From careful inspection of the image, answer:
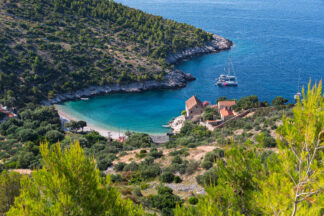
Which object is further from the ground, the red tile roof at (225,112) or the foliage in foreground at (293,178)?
the foliage in foreground at (293,178)

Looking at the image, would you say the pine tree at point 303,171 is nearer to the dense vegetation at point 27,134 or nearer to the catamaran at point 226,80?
the dense vegetation at point 27,134

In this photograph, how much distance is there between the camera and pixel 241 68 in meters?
83.8

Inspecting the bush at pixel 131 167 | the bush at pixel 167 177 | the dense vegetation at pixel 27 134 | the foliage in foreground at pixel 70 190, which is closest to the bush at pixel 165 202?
the bush at pixel 167 177

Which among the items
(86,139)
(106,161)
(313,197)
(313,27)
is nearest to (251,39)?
(313,27)

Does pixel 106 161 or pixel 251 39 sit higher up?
pixel 251 39

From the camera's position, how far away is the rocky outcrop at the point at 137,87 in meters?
65.2

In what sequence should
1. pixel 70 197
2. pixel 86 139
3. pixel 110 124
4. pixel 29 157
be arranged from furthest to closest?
pixel 110 124
pixel 86 139
pixel 29 157
pixel 70 197

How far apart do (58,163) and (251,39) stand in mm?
111445

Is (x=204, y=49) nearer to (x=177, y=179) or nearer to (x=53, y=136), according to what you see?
(x=53, y=136)

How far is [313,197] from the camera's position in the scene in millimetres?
8195

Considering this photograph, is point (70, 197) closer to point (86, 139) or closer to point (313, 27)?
point (86, 139)

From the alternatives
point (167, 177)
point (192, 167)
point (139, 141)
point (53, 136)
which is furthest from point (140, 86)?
point (167, 177)

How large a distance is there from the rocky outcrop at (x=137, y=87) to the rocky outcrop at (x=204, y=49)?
13512 mm

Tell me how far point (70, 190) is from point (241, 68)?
79.7 metres
